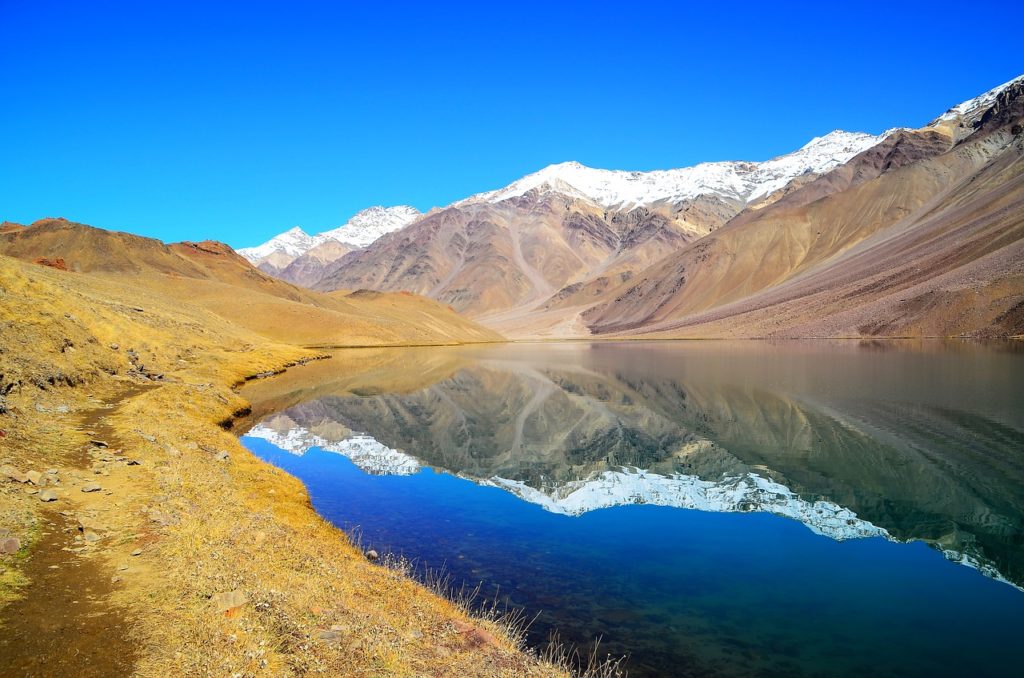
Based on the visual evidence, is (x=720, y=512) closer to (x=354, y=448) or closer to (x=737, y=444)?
(x=737, y=444)

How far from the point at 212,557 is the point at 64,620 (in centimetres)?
256

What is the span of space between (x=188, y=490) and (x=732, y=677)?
41.1 feet

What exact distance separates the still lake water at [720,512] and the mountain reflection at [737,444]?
0.50 feet

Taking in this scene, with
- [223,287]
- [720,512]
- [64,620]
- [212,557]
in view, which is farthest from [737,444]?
[223,287]

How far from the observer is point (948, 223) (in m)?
148

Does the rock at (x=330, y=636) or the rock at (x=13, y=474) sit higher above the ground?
the rock at (x=13, y=474)

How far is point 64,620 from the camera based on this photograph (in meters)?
8.41

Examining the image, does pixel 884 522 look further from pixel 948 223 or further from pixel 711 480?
pixel 948 223

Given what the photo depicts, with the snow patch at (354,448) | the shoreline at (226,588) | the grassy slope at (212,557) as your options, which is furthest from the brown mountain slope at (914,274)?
the shoreline at (226,588)

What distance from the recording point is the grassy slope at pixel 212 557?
8.34 meters

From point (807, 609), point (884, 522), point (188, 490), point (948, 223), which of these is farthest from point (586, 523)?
point (948, 223)

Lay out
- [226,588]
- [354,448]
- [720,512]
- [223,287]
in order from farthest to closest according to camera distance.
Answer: [223,287]
[354,448]
[720,512]
[226,588]

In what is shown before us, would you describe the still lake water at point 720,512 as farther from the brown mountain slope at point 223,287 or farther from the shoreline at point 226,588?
the brown mountain slope at point 223,287

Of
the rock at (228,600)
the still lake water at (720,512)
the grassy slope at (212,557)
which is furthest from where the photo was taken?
the still lake water at (720,512)
